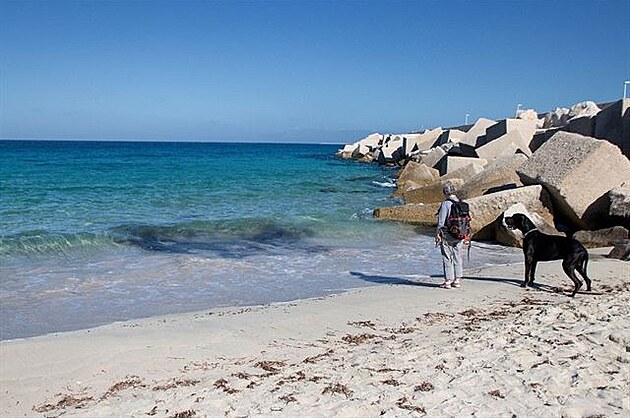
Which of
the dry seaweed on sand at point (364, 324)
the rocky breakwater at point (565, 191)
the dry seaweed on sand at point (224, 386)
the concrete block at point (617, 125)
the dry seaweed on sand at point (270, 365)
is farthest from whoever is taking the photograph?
the concrete block at point (617, 125)

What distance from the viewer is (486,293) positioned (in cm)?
778

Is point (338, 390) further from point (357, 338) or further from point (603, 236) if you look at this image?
point (603, 236)

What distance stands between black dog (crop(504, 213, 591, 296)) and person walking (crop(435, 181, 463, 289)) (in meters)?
0.92

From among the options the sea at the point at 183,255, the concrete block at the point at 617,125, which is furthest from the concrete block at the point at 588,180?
the concrete block at the point at 617,125

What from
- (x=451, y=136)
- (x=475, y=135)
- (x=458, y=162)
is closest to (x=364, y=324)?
(x=458, y=162)

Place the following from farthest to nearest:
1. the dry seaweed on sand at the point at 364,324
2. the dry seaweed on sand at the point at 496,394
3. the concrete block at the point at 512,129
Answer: the concrete block at the point at 512,129, the dry seaweed on sand at the point at 364,324, the dry seaweed on sand at the point at 496,394

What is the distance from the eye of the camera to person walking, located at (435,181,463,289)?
7.91 meters

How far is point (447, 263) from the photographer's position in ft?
26.5

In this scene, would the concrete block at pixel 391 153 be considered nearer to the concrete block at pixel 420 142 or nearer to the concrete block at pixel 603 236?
the concrete block at pixel 420 142

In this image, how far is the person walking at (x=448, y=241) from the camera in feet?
26.0

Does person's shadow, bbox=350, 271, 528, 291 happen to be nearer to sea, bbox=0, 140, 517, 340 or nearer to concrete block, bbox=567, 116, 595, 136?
sea, bbox=0, 140, 517, 340

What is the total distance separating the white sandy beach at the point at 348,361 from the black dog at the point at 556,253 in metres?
0.34

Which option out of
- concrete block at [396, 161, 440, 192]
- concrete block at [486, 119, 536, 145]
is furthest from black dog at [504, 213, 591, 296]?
concrete block at [486, 119, 536, 145]

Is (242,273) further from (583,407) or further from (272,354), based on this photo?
(583,407)
